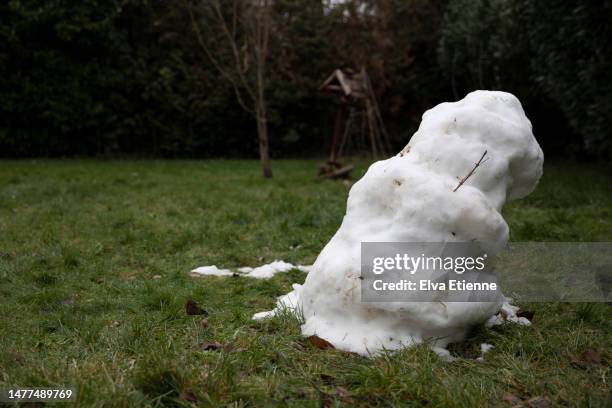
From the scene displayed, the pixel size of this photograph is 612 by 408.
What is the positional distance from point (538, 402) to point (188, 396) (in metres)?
1.25

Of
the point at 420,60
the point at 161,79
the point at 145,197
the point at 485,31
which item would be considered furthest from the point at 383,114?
the point at 145,197

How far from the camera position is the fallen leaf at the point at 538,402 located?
2014 millimetres

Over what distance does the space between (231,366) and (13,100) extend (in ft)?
41.8

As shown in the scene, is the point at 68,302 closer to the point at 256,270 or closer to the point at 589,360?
the point at 256,270

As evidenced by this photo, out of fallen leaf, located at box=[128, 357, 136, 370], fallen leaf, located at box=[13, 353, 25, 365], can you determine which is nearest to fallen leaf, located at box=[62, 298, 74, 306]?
fallen leaf, located at box=[13, 353, 25, 365]

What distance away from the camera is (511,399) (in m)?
2.05

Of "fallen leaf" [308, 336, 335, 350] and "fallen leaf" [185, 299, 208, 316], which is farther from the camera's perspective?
"fallen leaf" [185, 299, 208, 316]

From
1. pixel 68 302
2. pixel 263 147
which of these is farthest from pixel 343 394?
pixel 263 147

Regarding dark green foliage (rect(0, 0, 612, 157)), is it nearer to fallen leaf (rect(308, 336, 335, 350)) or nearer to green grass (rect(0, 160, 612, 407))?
green grass (rect(0, 160, 612, 407))

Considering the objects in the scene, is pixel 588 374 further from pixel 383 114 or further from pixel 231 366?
pixel 383 114

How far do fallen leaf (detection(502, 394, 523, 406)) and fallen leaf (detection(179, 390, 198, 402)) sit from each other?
1.11 meters

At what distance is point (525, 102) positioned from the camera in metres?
13.2

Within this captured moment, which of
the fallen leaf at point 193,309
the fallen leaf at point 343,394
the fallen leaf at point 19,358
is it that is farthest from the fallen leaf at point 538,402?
the fallen leaf at point 19,358

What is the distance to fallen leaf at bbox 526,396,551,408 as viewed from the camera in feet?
6.61
